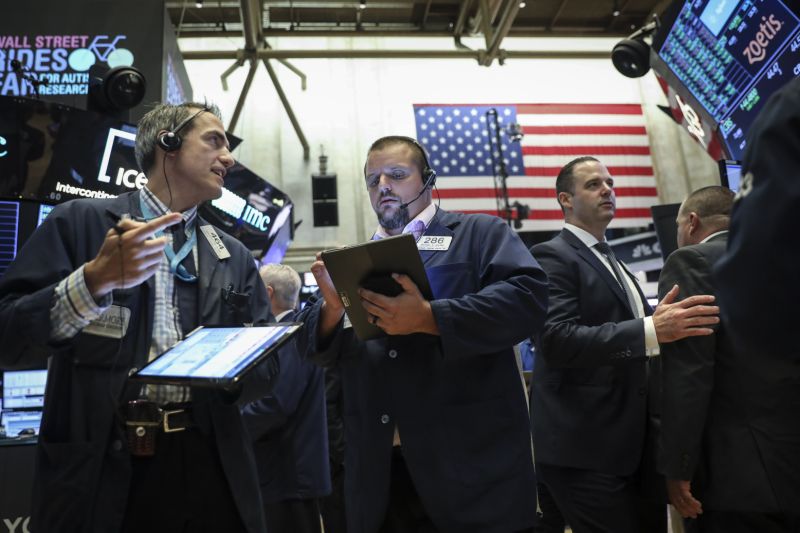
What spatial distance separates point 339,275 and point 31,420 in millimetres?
3155

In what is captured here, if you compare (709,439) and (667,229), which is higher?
(667,229)

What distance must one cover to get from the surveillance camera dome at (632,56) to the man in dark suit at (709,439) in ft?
13.2

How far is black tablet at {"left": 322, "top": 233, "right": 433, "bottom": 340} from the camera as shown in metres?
1.84

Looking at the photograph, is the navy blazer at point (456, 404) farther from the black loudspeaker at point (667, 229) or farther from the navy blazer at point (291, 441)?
the black loudspeaker at point (667, 229)

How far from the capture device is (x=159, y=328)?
72.7 inches

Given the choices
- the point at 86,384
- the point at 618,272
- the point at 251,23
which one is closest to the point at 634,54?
the point at 618,272

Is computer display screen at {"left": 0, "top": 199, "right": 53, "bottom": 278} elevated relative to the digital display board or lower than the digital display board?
lower

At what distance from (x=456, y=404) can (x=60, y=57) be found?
545cm

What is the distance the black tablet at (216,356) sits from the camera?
143 cm

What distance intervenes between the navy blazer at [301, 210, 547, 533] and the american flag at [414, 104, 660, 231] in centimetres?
975

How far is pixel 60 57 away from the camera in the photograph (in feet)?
18.9

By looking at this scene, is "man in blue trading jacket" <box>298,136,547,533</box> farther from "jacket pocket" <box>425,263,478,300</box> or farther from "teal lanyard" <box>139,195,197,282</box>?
"teal lanyard" <box>139,195,197,282</box>

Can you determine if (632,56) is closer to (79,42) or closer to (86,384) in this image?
(79,42)

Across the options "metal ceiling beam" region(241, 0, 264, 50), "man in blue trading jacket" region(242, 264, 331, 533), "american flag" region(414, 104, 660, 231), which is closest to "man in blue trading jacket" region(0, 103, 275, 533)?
"man in blue trading jacket" region(242, 264, 331, 533)
